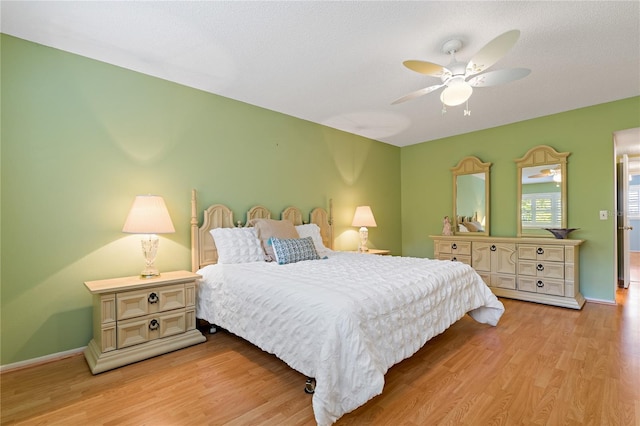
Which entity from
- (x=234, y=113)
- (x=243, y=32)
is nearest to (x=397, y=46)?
(x=243, y=32)

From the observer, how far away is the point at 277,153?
3822 mm

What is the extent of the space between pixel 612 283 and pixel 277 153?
4.36 m

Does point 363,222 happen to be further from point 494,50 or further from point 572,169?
point 494,50

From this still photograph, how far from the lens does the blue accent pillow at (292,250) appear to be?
296 centimetres

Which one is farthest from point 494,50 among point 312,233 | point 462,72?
point 312,233

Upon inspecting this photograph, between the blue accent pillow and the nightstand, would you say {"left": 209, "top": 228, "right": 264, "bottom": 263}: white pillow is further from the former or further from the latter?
the nightstand

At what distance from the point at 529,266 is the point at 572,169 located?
1.38 m

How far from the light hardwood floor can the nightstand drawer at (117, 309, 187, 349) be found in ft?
0.58

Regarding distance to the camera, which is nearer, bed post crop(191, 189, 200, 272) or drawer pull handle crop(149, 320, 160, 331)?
drawer pull handle crop(149, 320, 160, 331)

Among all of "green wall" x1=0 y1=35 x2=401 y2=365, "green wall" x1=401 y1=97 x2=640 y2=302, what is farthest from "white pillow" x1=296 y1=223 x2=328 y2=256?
"green wall" x1=401 y1=97 x2=640 y2=302

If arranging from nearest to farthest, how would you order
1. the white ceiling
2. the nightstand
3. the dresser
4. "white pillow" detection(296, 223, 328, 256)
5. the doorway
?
the white ceiling, the nightstand, the dresser, "white pillow" detection(296, 223, 328, 256), the doorway

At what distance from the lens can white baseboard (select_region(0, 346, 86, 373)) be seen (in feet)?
7.14

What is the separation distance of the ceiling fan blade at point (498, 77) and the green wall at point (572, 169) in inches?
80.2

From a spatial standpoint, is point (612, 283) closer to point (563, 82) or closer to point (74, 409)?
point (563, 82)
